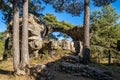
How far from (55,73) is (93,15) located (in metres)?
20.3

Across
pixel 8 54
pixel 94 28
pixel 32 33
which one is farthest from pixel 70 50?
pixel 94 28

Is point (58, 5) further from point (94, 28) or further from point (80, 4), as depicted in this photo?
point (94, 28)

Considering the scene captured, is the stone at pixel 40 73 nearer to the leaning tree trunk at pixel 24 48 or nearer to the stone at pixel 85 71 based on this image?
the leaning tree trunk at pixel 24 48

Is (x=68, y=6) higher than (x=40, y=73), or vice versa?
(x=68, y=6)

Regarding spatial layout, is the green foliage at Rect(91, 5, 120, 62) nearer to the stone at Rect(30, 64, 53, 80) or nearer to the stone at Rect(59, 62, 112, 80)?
the stone at Rect(59, 62, 112, 80)

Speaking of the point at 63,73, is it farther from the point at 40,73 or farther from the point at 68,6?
the point at 68,6

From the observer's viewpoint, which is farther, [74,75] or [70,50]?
[70,50]

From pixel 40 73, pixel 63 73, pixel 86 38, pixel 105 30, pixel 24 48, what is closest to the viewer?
pixel 40 73

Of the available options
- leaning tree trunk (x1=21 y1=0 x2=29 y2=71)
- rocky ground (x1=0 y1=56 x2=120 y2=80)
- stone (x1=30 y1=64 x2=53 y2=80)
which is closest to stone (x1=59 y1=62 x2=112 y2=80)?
rocky ground (x1=0 y1=56 x2=120 y2=80)

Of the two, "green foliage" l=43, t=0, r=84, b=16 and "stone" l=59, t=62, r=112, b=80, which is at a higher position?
"green foliage" l=43, t=0, r=84, b=16

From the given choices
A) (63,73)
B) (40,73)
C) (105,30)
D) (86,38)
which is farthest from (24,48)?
(105,30)

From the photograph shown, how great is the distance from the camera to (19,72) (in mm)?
12594

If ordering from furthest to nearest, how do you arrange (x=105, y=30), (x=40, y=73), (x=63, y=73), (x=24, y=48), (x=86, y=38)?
(x=105, y=30) → (x=86, y=38) → (x=63, y=73) → (x=24, y=48) → (x=40, y=73)

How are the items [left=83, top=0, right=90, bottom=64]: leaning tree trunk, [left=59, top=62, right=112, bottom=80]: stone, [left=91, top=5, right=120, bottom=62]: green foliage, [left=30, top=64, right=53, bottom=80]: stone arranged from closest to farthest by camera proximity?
[left=30, top=64, right=53, bottom=80]: stone → [left=59, top=62, right=112, bottom=80]: stone → [left=83, top=0, right=90, bottom=64]: leaning tree trunk → [left=91, top=5, right=120, bottom=62]: green foliage
